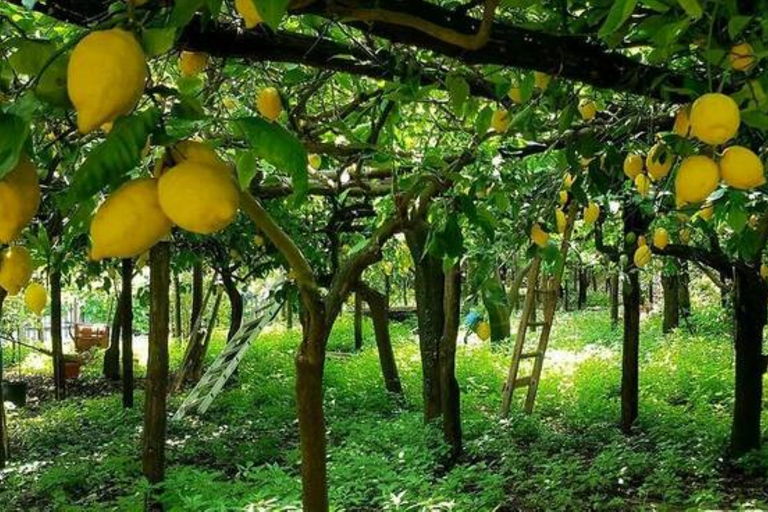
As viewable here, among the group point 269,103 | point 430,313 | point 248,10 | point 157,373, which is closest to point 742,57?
point 248,10

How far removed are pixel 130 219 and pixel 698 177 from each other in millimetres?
950

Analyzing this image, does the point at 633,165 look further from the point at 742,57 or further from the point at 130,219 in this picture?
the point at 130,219

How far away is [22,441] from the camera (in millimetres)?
7082

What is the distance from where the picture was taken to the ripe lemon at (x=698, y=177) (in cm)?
130

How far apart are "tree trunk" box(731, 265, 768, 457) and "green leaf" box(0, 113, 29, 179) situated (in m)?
5.26

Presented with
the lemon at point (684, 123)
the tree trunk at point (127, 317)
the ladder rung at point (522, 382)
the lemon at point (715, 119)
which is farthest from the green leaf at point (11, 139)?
the tree trunk at point (127, 317)

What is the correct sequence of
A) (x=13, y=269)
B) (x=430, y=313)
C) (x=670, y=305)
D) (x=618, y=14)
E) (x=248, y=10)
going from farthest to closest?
(x=670, y=305) → (x=430, y=313) → (x=13, y=269) → (x=618, y=14) → (x=248, y=10)

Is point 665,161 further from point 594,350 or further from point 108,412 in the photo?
point 594,350

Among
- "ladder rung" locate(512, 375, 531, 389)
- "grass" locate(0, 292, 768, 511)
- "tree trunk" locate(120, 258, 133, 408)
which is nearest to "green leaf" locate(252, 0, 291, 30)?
"grass" locate(0, 292, 768, 511)

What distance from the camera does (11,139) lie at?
0.67m

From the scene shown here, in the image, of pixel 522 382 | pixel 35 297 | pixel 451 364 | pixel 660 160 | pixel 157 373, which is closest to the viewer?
pixel 660 160

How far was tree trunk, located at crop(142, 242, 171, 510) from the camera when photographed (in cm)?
457

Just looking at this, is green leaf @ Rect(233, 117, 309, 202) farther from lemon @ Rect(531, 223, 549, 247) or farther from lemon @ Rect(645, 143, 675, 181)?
lemon @ Rect(531, 223, 549, 247)

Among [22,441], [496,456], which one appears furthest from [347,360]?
[496,456]
